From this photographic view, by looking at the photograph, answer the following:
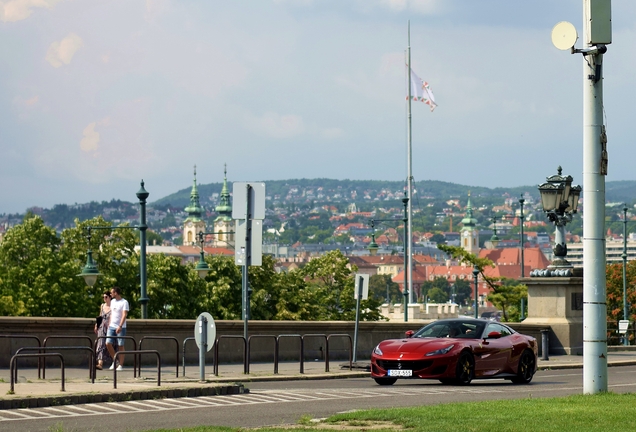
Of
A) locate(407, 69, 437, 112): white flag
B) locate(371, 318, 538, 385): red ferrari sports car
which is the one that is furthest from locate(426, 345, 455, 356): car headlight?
locate(407, 69, 437, 112): white flag

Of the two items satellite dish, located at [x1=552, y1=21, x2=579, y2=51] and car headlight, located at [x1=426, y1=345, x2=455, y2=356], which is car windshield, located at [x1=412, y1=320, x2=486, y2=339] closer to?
car headlight, located at [x1=426, y1=345, x2=455, y2=356]

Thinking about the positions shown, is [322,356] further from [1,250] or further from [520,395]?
[1,250]

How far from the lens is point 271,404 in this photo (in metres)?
16.2

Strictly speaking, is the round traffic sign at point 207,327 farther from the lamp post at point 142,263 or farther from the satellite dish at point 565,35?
the lamp post at point 142,263

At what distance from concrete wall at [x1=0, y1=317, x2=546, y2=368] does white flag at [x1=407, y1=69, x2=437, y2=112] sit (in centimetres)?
4492

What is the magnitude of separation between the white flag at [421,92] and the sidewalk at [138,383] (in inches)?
2040

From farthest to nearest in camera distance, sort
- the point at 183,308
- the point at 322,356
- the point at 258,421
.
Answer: the point at 183,308
the point at 322,356
the point at 258,421

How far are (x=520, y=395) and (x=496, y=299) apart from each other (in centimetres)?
4929

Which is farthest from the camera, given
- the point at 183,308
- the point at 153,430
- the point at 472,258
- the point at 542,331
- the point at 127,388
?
the point at 183,308

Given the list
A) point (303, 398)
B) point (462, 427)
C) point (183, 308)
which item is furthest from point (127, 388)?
point (183, 308)

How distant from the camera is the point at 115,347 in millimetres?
21797

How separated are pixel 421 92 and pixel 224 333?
5257 cm

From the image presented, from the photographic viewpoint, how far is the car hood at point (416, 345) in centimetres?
2066

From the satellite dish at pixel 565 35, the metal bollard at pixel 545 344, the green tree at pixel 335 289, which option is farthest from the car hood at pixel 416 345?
the green tree at pixel 335 289
